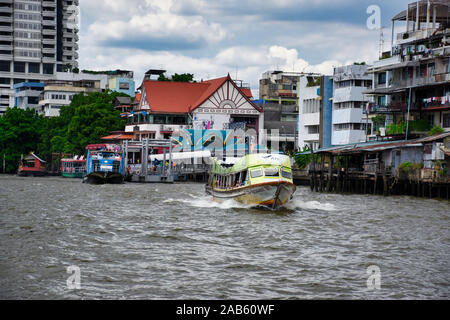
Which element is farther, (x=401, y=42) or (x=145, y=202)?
(x=401, y=42)

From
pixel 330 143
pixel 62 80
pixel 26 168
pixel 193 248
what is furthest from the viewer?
pixel 62 80

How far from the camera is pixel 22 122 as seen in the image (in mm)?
111562

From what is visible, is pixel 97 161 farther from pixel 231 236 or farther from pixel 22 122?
pixel 231 236

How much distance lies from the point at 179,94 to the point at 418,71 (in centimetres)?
5155

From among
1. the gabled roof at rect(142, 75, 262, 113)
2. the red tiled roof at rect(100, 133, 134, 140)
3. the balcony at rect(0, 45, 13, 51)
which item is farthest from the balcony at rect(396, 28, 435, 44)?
the balcony at rect(0, 45, 13, 51)

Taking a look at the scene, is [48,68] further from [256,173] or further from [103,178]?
[256,173]

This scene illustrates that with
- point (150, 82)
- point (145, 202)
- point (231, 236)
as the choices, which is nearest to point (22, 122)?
Result: point (150, 82)

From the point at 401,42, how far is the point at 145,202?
3671 centimetres

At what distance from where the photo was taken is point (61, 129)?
112 metres

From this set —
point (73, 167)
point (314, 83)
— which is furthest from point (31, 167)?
point (314, 83)

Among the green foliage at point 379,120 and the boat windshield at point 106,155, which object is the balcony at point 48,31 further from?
the green foliage at point 379,120

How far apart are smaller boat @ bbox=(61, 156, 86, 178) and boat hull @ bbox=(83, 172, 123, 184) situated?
22.5 metres

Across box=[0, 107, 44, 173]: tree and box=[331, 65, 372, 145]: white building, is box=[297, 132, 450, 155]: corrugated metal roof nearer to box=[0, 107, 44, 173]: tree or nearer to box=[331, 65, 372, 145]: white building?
box=[331, 65, 372, 145]: white building

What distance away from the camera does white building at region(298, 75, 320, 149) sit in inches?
3526
